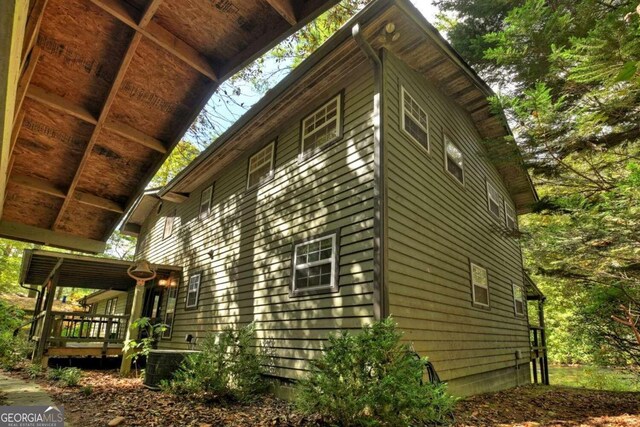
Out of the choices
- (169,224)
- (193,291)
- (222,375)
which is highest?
(169,224)

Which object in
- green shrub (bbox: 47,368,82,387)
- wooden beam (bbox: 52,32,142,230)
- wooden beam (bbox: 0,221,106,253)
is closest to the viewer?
wooden beam (bbox: 52,32,142,230)

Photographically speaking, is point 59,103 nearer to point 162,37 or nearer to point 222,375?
point 162,37

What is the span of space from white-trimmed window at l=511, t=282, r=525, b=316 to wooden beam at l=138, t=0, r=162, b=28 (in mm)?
11810

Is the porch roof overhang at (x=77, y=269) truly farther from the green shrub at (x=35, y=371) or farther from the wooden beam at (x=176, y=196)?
the green shrub at (x=35, y=371)

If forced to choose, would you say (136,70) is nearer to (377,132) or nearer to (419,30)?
(377,132)

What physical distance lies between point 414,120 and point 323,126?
5.86ft

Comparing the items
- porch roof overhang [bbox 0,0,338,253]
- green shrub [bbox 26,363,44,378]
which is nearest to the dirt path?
porch roof overhang [bbox 0,0,338,253]

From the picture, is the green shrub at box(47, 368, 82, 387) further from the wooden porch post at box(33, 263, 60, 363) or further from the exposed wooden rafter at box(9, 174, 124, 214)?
the exposed wooden rafter at box(9, 174, 124, 214)

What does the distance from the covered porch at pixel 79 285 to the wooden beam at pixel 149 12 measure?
25.8ft

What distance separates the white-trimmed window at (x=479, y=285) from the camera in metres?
8.70

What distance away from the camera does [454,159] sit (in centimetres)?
897

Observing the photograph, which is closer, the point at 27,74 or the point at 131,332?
the point at 27,74

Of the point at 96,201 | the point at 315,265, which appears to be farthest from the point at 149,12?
the point at 315,265

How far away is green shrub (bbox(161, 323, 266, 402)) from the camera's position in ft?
19.6
